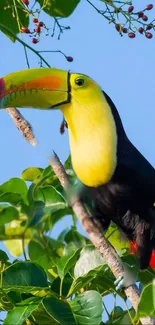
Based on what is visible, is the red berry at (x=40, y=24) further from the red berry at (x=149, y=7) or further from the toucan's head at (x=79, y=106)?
the red berry at (x=149, y=7)

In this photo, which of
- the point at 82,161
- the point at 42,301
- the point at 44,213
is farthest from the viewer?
the point at 82,161

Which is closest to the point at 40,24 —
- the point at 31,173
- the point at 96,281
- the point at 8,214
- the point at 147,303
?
the point at 31,173

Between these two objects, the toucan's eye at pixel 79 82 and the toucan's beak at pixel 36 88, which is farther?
the toucan's eye at pixel 79 82

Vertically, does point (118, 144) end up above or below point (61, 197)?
below

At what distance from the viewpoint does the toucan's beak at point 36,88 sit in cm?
270

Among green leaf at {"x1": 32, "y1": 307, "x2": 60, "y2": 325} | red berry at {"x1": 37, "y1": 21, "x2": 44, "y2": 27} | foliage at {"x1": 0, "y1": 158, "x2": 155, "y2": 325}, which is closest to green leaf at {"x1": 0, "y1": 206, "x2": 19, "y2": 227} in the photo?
foliage at {"x1": 0, "y1": 158, "x2": 155, "y2": 325}

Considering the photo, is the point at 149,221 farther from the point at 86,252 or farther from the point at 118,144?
the point at 86,252

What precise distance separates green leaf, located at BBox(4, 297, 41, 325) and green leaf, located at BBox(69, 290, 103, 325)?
90mm

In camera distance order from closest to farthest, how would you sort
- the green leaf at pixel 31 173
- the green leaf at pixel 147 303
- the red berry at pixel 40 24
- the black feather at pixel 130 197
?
1. the green leaf at pixel 147 303
2. the green leaf at pixel 31 173
3. the red berry at pixel 40 24
4. the black feather at pixel 130 197

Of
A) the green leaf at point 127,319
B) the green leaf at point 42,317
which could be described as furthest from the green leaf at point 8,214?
the green leaf at point 127,319

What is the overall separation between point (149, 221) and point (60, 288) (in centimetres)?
96

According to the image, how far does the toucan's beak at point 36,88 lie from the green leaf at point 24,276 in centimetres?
73

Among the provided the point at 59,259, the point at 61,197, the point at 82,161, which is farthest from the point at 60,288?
the point at 82,161

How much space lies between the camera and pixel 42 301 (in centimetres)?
189
